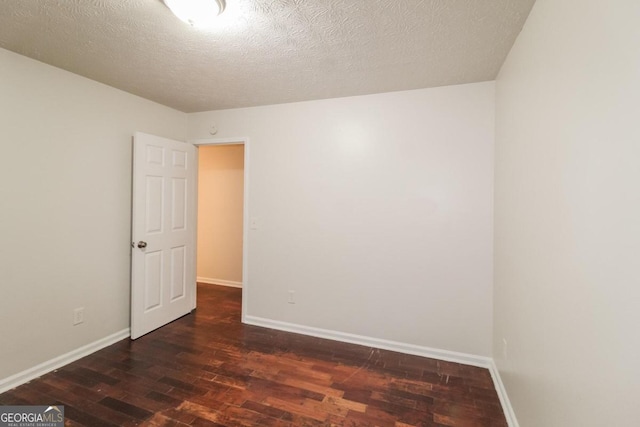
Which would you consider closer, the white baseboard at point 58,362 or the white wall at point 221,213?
the white baseboard at point 58,362

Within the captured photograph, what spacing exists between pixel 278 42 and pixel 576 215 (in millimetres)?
1824

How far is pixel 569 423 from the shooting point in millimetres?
1076

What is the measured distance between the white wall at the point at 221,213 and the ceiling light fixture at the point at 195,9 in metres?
2.98

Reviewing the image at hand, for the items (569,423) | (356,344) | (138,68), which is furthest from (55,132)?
(569,423)

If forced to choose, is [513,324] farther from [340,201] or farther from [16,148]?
[16,148]

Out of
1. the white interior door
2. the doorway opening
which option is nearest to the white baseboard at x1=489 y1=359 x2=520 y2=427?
the white interior door

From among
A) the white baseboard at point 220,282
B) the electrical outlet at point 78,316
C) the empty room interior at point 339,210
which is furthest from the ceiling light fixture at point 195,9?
the white baseboard at point 220,282

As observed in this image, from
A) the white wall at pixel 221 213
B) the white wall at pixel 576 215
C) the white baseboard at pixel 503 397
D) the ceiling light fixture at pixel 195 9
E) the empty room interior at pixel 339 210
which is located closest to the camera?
the white wall at pixel 576 215

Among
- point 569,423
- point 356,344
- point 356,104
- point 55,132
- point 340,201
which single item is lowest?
point 356,344

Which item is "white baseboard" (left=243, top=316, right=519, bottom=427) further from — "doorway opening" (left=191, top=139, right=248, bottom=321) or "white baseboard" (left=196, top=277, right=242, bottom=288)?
"doorway opening" (left=191, top=139, right=248, bottom=321)

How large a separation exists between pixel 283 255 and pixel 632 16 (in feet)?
9.19

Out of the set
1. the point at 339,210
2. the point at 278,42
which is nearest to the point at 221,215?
the point at 339,210

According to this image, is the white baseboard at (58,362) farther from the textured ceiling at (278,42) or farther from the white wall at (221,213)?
the textured ceiling at (278,42)

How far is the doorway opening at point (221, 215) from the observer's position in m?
4.54
